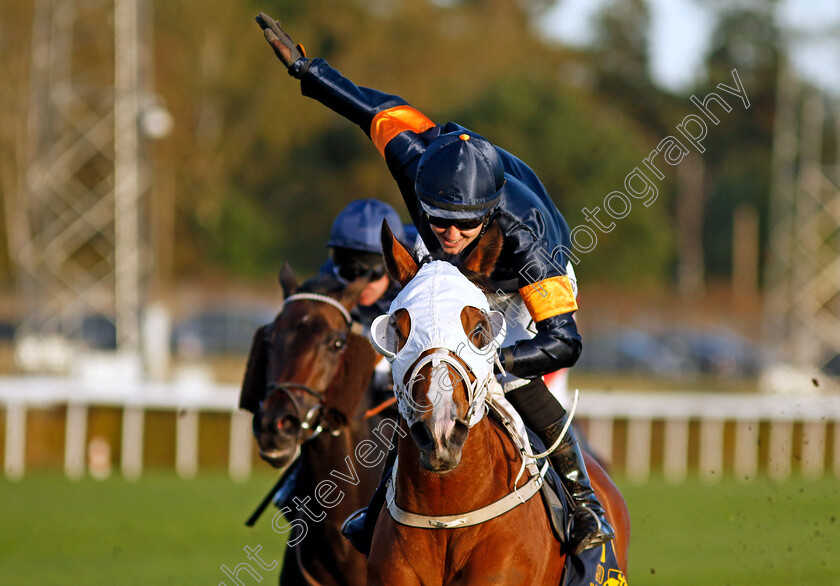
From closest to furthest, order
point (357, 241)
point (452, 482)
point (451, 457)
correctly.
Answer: point (451, 457) → point (452, 482) → point (357, 241)

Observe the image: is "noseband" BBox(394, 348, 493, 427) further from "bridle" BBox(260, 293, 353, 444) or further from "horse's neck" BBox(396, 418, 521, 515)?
"bridle" BBox(260, 293, 353, 444)

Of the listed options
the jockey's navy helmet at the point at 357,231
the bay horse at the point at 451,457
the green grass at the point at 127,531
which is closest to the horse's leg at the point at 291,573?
the bay horse at the point at 451,457

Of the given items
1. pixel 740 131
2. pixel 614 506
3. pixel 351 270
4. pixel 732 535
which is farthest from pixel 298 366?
pixel 740 131

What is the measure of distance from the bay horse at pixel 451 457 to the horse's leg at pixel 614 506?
0.71 meters

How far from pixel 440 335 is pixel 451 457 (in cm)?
34

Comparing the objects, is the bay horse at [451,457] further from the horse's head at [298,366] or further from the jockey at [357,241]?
the jockey at [357,241]

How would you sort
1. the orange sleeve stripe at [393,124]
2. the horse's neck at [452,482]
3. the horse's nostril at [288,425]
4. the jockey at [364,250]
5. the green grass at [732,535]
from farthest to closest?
the green grass at [732,535] → the jockey at [364,250] → the horse's nostril at [288,425] → the orange sleeve stripe at [393,124] → the horse's neck at [452,482]

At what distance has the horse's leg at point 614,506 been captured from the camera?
187 inches

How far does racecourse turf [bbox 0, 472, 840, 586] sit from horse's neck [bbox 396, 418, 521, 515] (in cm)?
446

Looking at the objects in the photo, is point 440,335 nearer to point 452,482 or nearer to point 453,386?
point 453,386

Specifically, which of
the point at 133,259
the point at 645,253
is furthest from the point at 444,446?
the point at 645,253

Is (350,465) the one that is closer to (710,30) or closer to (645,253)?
(645,253)

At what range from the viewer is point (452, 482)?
3.68 m

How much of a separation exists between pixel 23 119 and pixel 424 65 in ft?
43.3
